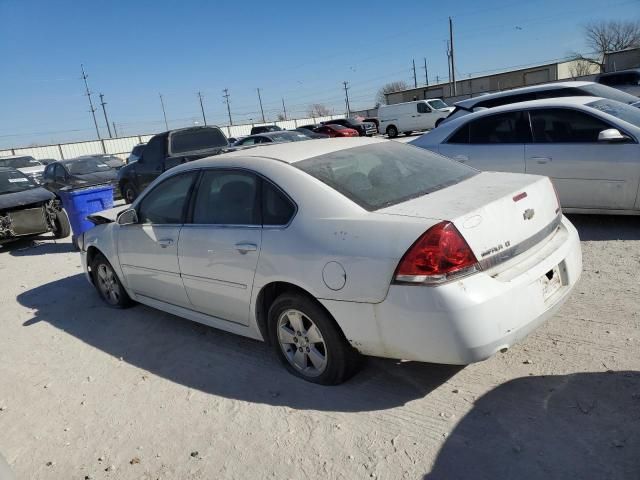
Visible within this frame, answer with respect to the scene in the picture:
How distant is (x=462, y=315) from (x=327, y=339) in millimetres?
886

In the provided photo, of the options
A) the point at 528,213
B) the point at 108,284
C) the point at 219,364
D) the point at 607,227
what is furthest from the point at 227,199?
the point at 607,227

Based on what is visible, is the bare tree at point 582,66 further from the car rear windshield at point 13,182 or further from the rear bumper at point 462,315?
the rear bumper at point 462,315

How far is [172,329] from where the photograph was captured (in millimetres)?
4699

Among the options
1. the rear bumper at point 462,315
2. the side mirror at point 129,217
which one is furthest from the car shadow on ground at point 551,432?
the side mirror at point 129,217

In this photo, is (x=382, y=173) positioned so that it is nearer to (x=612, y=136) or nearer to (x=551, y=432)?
(x=551, y=432)

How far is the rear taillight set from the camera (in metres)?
2.64

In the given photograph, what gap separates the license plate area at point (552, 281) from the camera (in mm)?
2946

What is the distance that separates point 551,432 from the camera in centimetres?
261

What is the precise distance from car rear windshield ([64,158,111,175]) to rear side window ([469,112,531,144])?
11.2 metres

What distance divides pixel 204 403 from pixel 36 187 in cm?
887

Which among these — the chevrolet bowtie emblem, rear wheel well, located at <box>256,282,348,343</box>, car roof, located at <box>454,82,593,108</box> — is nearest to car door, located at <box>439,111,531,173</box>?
car roof, located at <box>454,82,593,108</box>

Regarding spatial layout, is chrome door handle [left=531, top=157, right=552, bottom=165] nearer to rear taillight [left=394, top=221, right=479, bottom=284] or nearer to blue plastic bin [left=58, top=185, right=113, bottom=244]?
→ rear taillight [left=394, top=221, right=479, bottom=284]

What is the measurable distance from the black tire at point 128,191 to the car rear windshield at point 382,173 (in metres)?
8.89

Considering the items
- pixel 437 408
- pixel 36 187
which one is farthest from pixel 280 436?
pixel 36 187
